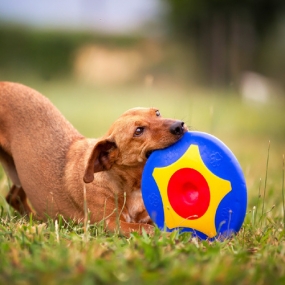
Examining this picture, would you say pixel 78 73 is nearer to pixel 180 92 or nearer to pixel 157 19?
pixel 180 92

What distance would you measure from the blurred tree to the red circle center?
18785mm

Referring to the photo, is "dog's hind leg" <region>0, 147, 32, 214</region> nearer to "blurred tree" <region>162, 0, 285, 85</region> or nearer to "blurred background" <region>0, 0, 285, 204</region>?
"blurred background" <region>0, 0, 285, 204</region>

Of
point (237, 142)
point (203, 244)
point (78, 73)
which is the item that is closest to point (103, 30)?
point (78, 73)

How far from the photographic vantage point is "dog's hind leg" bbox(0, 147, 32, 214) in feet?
19.0

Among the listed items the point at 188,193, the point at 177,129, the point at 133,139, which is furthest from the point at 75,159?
the point at 188,193

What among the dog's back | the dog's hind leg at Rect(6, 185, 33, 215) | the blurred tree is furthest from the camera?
the blurred tree

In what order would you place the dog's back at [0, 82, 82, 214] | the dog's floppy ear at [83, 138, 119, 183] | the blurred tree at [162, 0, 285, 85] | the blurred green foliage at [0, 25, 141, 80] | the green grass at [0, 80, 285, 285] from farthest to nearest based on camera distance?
the blurred tree at [162, 0, 285, 85]
the blurred green foliage at [0, 25, 141, 80]
the dog's back at [0, 82, 82, 214]
the dog's floppy ear at [83, 138, 119, 183]
the green grass at [0, 80, 285, 285]

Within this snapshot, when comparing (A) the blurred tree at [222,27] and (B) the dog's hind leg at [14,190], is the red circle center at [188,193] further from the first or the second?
(A) the blurred tree at [222,27]

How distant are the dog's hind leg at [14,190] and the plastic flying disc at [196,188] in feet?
6.13

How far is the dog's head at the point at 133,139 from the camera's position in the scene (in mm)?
4586

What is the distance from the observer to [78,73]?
67.7 ft

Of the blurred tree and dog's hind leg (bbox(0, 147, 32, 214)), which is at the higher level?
the blurred tree

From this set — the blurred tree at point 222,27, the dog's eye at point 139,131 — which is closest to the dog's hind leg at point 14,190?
the dog's eye at point 139,131

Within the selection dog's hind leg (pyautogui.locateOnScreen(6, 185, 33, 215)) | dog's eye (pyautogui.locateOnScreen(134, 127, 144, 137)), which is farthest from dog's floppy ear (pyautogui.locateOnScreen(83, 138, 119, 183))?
dog's hind leg (pyautogui.locateOnScreen(6, 185, 33, 215))
